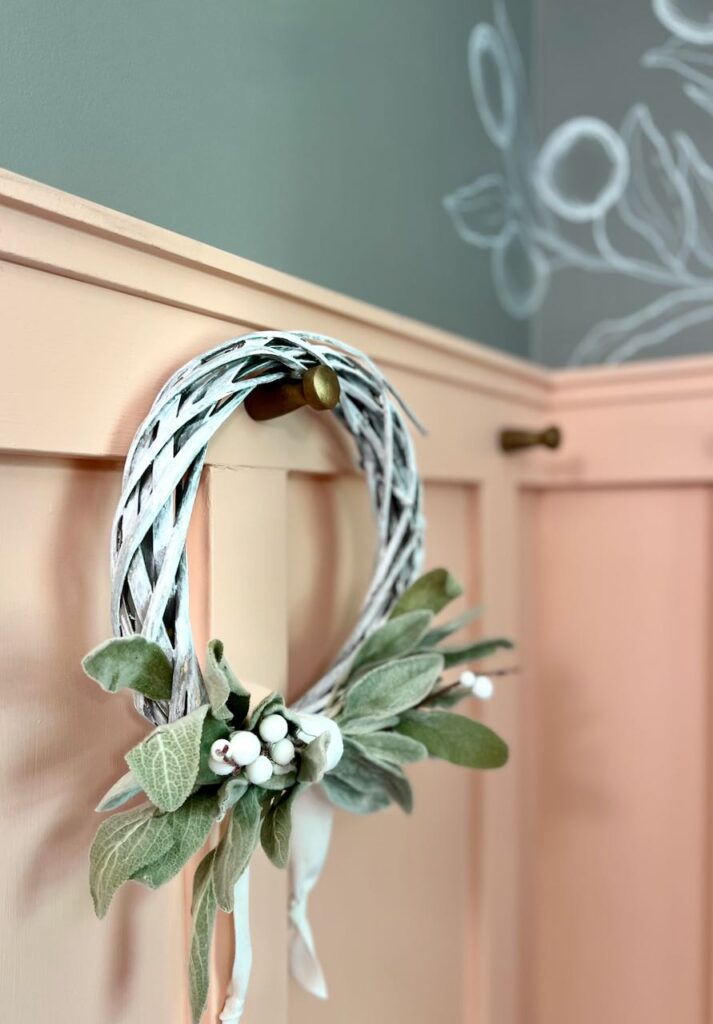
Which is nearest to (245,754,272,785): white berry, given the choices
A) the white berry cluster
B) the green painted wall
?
the white berry cluster

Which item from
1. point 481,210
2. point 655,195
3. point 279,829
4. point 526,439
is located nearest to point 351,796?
point 279,829

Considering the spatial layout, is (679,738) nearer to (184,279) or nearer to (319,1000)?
(319,1000)

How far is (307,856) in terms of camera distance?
1.87ft

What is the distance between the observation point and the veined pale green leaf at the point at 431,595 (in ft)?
1.97

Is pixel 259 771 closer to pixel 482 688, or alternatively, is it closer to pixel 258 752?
pixel 258 752

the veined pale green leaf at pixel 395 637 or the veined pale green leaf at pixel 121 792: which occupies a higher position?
the veined pale green leaf at pixel 395 637

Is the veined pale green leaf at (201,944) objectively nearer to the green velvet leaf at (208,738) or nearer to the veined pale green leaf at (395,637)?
the green velvet leaf at (208,738)

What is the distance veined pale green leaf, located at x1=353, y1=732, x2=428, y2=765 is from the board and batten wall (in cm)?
8

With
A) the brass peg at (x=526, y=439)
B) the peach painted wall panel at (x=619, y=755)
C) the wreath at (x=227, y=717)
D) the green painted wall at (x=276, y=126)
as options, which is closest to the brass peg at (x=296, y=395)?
the wreath at (x=227, y=717)

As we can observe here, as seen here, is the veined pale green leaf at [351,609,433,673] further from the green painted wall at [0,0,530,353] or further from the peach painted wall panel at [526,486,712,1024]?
the peach painted wall panel at [526,486,712,1024]

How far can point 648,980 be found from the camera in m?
0.94

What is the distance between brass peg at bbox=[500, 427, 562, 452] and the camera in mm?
837

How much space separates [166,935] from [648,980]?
68cm

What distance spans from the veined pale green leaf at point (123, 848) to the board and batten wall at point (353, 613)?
6 centimetres
